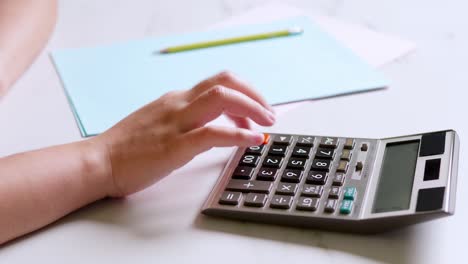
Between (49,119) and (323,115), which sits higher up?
(323,115)

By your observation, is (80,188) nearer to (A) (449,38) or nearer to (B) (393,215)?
(B) (393,215)

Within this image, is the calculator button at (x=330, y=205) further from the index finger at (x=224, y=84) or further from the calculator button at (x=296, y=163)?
the index finger at (x=224, y=84)

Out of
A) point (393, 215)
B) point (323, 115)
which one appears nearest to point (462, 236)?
point (393, 215)

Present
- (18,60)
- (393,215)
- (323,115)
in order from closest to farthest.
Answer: (393,215) → (323,115) → (18,60)

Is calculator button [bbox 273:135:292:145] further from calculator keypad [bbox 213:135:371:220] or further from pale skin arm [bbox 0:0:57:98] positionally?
pale skin arm [bbox 0:0:57:98]

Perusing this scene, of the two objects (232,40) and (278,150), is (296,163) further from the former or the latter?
(232,40)

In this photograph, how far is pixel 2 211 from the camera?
479 mm

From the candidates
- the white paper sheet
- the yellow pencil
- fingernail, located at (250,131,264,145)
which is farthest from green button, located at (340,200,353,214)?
the yellow pencil

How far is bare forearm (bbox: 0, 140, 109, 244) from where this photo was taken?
1.59ft

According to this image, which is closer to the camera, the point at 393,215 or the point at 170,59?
the point at 393,215

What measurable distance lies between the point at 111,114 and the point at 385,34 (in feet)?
1.25

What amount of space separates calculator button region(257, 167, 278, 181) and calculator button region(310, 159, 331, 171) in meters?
0.03

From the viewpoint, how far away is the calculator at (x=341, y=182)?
1.49 ft

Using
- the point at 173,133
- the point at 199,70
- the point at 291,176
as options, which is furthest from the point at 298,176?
the point at 199,70
